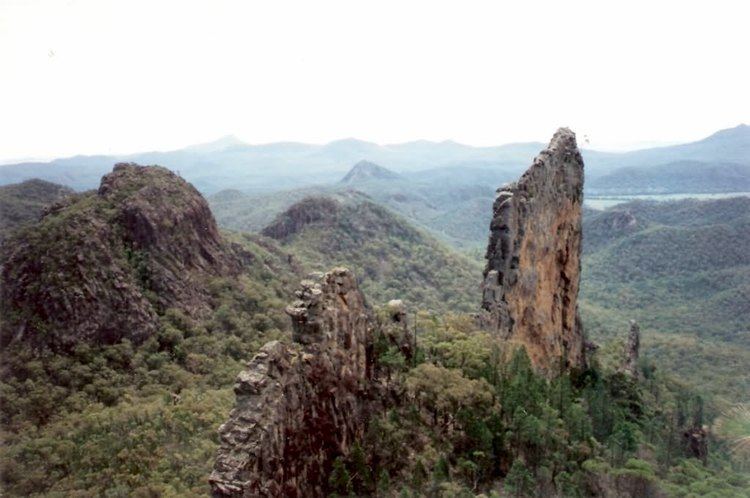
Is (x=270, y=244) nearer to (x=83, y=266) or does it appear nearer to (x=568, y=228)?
(x=83, y=266)

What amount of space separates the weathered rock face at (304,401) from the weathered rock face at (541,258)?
1294 cm

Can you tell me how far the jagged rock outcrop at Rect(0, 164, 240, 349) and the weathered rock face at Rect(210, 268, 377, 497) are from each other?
94.0ft

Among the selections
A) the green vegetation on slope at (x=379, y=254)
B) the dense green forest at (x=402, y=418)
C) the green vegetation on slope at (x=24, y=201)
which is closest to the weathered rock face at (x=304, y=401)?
the dense green forest at (x=402, y=418)

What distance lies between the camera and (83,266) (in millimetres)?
50031

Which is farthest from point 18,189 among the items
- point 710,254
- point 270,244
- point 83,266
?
point 710,254

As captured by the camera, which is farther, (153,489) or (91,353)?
(91,353)

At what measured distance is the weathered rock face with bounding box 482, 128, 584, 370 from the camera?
40344 mm

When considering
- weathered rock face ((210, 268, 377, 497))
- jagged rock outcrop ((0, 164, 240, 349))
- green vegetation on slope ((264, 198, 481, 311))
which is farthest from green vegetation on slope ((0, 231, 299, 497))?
green vegetation on slope ((264, 198, 481, 311))

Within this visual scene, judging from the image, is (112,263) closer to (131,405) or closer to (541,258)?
(131,405)

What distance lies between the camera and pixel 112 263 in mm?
51844

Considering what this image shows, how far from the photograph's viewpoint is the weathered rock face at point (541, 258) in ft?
132

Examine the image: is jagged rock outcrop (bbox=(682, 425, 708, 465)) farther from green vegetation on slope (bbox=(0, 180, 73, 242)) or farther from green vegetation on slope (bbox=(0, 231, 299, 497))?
green vegetation on slope (bbox=(0, 180, 73, 242))

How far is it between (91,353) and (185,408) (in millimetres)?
12733

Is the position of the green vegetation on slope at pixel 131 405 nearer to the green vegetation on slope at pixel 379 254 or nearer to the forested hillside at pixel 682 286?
the green vegetation on slope at pixel 379 254
